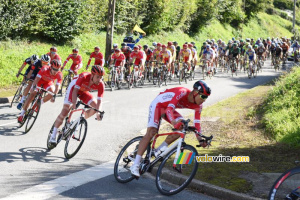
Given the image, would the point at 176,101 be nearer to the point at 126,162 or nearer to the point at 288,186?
the point at 126,162

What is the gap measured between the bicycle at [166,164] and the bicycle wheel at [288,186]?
4.41ft

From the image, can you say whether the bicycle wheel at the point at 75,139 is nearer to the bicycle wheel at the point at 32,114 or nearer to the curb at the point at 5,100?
the bicycle wheel at the point at 32,114

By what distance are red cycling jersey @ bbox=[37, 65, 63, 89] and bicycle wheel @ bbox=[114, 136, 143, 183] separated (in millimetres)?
4320

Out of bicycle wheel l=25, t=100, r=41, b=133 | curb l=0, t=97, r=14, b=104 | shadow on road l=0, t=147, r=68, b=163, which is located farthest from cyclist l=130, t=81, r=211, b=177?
curb l=0, t=97, r=14, b=104

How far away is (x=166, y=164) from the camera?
7012mm

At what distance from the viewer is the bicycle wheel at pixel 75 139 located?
886 cm

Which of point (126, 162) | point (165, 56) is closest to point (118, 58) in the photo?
point (165, 56)

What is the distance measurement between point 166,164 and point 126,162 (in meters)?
0.80

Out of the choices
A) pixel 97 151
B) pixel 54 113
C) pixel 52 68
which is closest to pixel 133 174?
pixel 97 151

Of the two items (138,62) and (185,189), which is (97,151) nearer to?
(185,189)

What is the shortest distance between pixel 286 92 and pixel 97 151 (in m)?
8.69

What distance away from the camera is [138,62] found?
21922mm

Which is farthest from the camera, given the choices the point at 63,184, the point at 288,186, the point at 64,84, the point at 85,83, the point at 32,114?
the point at 64,84

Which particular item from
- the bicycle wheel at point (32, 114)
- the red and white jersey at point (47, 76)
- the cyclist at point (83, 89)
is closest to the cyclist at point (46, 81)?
the red and white jersey at point (47, 76)
